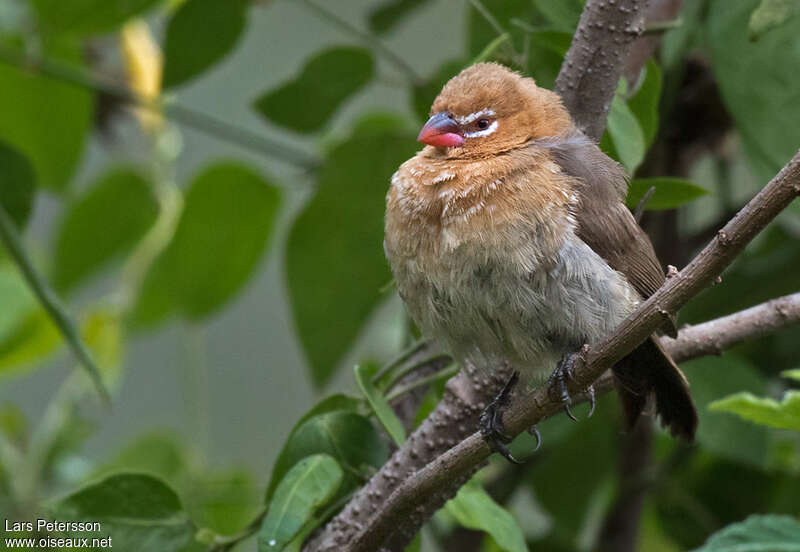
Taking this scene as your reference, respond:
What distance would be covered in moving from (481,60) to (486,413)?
0.68 m

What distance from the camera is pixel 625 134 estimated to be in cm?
180

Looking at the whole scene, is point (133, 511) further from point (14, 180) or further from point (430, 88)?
point (430, 88)

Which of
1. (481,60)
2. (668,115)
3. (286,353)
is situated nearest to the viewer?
(481,60)

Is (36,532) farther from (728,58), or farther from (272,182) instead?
(728,58)

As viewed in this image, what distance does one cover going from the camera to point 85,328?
306cm

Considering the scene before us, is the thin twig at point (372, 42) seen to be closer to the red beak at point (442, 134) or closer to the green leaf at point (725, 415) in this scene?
the red beak at point (442, 134)

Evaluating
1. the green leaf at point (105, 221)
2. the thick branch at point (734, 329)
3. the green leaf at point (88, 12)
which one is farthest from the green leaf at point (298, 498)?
the green leaf at point (105, 221)

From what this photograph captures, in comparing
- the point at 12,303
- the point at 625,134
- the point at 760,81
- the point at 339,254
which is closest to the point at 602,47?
the point at 625,134

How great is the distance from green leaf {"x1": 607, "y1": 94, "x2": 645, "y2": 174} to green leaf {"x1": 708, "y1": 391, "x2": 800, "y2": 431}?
17.7 inches

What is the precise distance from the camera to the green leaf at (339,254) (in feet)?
8.07

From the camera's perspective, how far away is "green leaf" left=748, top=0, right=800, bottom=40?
1.67m

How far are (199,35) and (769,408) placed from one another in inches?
59.6

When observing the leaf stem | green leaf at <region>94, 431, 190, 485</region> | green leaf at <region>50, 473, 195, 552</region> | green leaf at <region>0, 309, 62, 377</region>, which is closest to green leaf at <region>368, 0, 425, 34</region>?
the leaf stem

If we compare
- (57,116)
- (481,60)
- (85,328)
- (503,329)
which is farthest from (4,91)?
(503,329)
